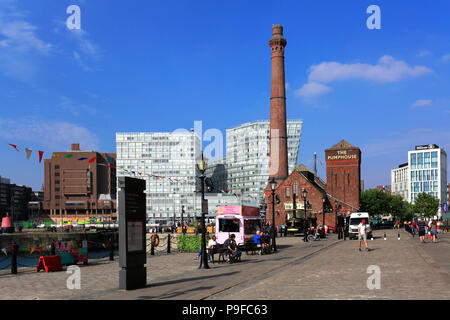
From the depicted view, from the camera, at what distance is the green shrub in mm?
32378

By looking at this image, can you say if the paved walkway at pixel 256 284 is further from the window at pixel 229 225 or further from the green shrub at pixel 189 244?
the green shrub at pixel 189 244

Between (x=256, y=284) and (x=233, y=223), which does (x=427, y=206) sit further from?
(x=256, y=284)

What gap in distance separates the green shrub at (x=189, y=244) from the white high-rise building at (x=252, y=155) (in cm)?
14163

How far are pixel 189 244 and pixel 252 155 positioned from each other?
495 ft

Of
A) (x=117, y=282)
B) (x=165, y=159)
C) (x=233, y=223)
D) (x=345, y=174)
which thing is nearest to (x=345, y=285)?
(x=117, y=282)

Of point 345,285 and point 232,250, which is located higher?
point 345,285

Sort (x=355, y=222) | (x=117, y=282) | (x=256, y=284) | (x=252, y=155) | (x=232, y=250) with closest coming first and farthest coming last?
(x=256, y=284)
(x=117, y=282)
(x=232, y=250)
(x=355, y=222)
(x=252, y=155)

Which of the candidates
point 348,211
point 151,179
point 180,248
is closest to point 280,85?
point 348,211

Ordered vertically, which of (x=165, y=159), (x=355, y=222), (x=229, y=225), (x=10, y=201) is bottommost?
(x=10, y=201)

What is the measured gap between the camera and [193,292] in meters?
12.8

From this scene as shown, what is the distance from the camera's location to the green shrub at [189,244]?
32.4 meters

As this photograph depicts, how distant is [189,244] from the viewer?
106 feet
